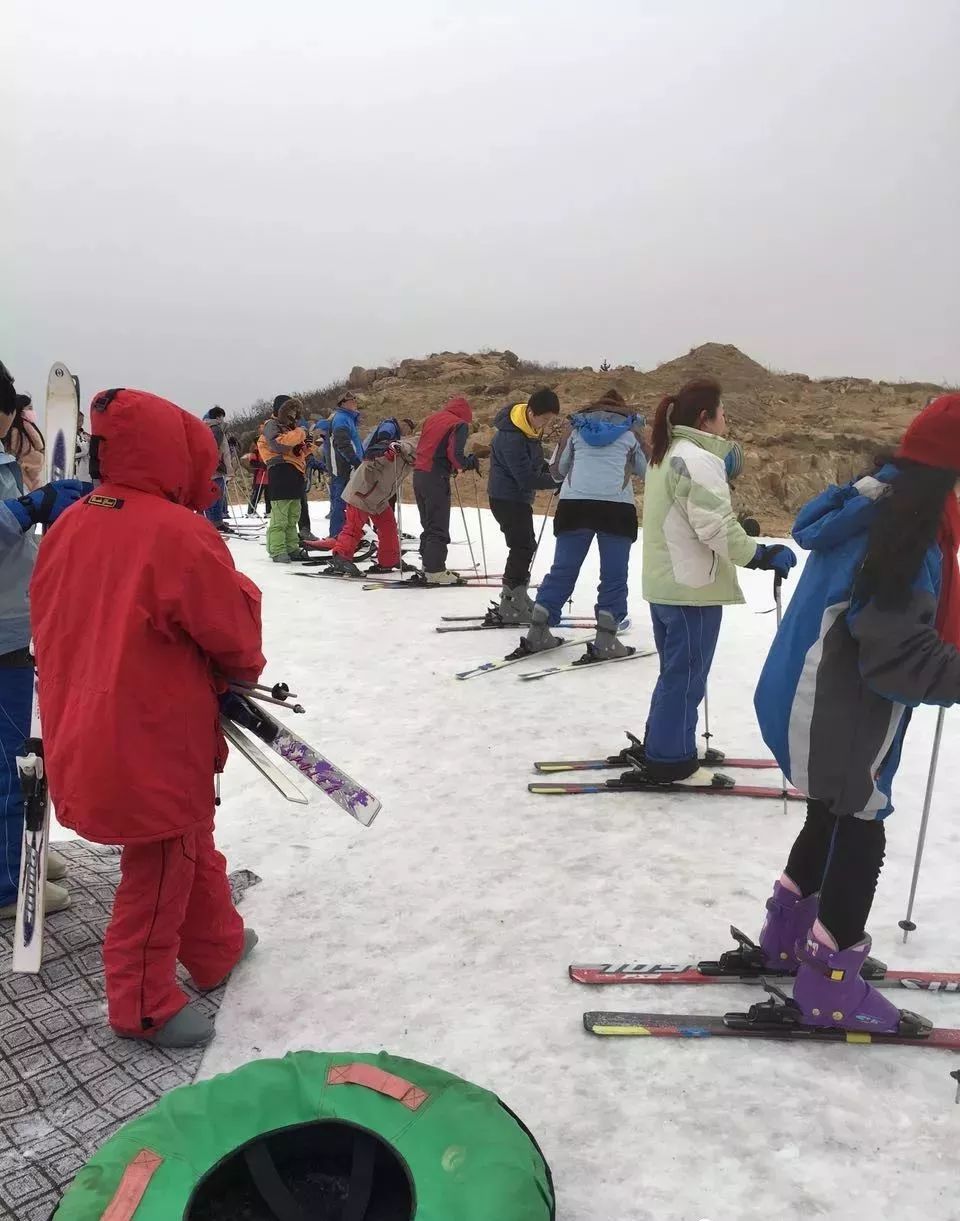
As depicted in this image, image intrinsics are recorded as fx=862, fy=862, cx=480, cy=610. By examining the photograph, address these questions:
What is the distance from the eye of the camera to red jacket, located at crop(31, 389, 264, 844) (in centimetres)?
197

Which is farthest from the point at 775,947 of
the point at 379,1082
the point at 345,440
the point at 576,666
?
the point at 345,440

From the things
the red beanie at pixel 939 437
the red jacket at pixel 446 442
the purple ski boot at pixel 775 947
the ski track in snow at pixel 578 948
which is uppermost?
the red jacket at pixel 446 442

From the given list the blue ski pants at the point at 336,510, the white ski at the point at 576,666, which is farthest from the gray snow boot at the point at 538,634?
the blue ski pants at the point at 336,510

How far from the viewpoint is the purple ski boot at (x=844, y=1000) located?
2.15 metres

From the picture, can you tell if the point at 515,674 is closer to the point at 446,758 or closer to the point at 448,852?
the point at 446,758

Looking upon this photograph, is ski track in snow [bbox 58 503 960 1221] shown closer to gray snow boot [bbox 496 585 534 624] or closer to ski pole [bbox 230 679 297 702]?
ski pole [bbox 230 679 297 702]

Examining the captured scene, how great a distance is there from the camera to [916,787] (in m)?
3.86

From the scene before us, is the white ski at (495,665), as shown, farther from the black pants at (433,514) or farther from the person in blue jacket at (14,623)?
the person in blue jacket at (14,623)

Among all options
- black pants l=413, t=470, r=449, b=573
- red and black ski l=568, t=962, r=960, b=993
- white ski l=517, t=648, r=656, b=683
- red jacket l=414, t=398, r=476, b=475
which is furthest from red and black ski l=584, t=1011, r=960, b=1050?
black pants l=413, t=470, r=449, b=573

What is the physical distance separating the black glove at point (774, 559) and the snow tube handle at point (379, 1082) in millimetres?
2149

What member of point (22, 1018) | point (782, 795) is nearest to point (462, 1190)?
point (22, 1018)

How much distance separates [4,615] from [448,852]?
172 cm

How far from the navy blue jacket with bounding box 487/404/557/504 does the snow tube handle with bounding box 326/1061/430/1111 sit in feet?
16.3

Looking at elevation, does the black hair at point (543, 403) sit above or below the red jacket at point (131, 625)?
above
